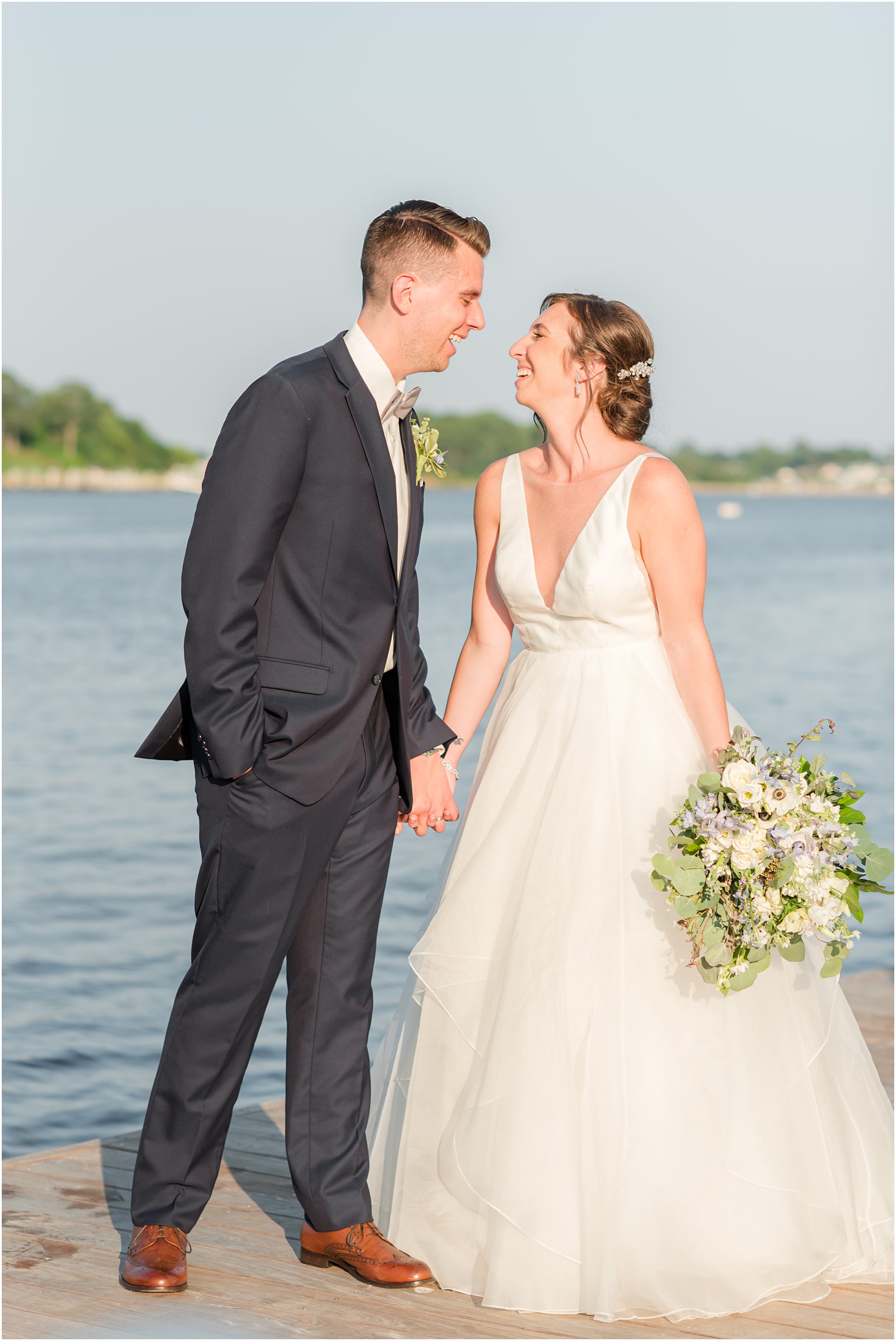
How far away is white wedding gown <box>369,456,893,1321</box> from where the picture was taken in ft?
9.86

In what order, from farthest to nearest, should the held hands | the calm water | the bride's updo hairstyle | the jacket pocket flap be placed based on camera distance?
the calm water, the bride's updo hairstyle, the held hands, the jacket pocket flap

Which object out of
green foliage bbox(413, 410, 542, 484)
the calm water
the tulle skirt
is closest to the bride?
the tulle skirt

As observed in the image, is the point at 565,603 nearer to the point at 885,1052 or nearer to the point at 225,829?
the point at 225,829

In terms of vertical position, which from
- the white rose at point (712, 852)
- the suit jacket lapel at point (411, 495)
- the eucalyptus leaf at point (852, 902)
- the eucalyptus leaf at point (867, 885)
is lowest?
the eucalyptus leaf at point (852, 902)

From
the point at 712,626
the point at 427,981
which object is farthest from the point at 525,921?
the point at 712,626

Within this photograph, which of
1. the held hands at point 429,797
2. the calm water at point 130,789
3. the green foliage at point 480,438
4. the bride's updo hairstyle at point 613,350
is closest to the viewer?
the held hands at point 429,797

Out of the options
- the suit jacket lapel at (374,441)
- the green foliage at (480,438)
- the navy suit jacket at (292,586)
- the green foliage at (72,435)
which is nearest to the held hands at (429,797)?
the navy suit jacket at (292,586)

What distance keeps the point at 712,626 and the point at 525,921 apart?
27.1 m

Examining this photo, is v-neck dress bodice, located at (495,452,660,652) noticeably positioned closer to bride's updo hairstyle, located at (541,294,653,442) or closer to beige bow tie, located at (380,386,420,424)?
bride's updo hairstyle, located at (541,294,653,442)

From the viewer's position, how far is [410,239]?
9.89ft

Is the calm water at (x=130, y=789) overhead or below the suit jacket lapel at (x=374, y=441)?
below

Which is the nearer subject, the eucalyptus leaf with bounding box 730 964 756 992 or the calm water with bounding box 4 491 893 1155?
the eucalyptus leaf with bounding box 730 964 756 992

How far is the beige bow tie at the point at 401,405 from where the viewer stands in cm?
309

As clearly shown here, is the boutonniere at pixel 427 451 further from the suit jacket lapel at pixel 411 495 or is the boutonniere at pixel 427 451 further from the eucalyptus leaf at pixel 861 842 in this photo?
the eucalyptus leaf at pixel 861 842
